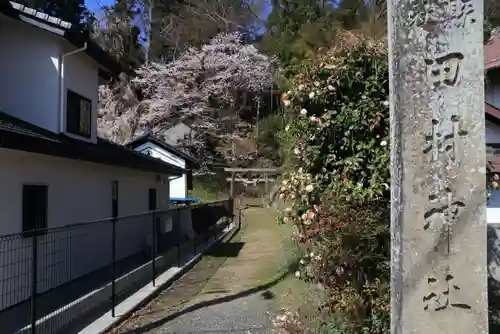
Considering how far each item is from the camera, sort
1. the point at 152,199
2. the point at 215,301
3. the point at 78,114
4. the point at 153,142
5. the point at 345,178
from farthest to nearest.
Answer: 1. the point at 153,142
2. the point at 152,199
3. the point at 78,114
4. the point at 215,301
5. the point at 345,178

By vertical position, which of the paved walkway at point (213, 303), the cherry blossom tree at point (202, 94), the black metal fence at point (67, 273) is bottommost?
the paved walkway at point (213, 303)

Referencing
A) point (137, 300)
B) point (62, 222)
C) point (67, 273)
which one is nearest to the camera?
point (67, 273)

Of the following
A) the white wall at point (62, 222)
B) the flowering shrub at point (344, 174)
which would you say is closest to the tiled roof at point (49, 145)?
the white wall at point (62, 222)

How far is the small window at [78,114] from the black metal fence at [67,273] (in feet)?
8.17

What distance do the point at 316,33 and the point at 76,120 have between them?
7218 millimetres

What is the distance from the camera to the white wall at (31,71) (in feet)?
36.0

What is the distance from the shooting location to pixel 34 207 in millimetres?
9414

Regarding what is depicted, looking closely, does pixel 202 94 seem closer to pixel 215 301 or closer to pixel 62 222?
pixel 62 222

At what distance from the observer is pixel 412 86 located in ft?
12.8

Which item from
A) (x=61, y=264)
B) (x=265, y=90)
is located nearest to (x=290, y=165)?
(x=61, y=264)

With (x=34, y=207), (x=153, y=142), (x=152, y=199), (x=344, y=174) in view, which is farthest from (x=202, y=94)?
(x=344, y=174)

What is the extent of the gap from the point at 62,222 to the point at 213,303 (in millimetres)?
3890

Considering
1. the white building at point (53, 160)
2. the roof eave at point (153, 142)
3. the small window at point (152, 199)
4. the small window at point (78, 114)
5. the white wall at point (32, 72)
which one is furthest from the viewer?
the roof eave at point (153, 142)

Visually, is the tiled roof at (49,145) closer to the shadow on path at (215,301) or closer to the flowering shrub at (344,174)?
the shadow on path at (215,301)
